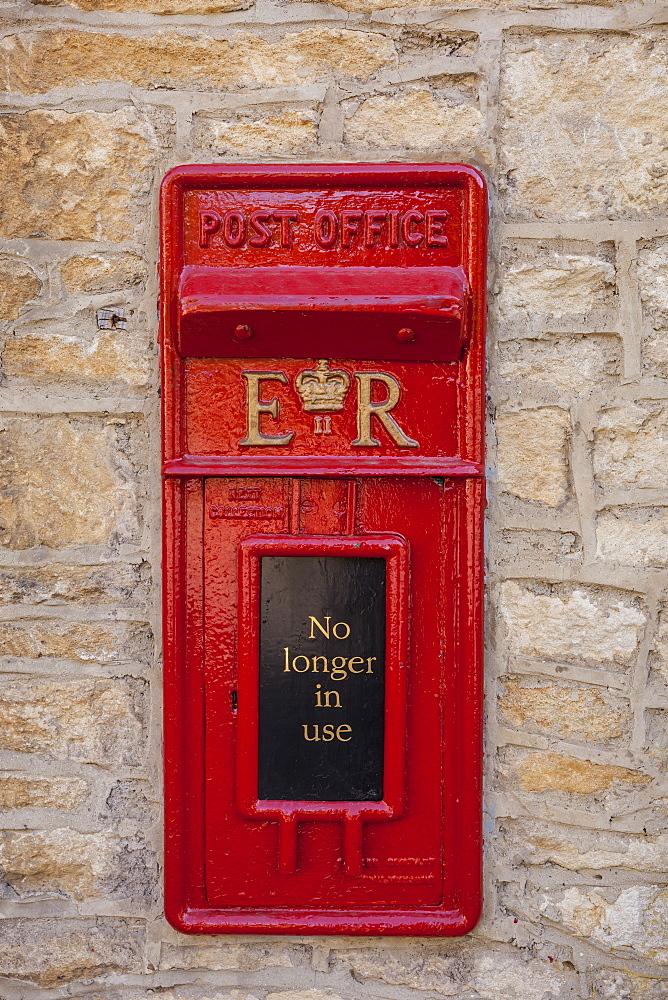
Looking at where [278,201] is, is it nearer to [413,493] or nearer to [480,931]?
[413,493]

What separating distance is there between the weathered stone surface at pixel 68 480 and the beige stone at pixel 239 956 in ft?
3.02

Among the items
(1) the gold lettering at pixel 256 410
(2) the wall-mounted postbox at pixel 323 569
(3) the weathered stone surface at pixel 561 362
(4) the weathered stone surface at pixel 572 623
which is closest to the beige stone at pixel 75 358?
(2) the wall-mounted postbox at pixel 323 569

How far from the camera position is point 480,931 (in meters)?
1.49

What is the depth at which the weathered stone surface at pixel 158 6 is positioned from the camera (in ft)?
4.71

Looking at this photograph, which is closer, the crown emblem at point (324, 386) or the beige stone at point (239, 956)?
the crown emblem at point (324, 386)

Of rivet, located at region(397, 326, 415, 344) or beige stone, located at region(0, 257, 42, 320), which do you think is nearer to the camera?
rivet, located at region(397, 326, 415, 344)

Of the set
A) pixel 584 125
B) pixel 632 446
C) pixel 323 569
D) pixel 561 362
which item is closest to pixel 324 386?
pixel 323 569

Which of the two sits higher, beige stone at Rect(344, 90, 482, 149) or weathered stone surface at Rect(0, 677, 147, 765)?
beige stone at Rect(344, 90, 482, 149)

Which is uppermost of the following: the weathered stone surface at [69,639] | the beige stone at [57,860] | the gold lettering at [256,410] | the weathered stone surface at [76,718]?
the gold lettering at [256,410]

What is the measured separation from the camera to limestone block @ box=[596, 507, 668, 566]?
1.45m

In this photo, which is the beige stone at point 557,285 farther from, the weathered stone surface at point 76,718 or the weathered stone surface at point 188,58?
the weathered stone surface at point 76,718

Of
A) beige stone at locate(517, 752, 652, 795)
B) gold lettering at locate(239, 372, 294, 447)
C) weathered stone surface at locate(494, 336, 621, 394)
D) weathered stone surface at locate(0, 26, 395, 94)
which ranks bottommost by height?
beige stone at locate(517, 752, 652, 795)

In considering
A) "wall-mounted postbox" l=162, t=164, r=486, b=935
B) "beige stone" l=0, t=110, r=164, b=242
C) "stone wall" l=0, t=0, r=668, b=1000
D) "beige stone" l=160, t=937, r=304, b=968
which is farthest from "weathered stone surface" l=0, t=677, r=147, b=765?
"beige stone" l=0, t=110, r=164, b=242

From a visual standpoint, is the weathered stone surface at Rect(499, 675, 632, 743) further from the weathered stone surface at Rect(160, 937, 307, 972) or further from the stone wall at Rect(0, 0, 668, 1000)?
the weathered stone surface at Rect(160, 937, 307, 972)
